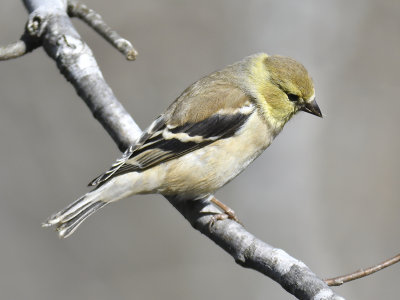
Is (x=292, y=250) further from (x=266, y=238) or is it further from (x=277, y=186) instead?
(x=277, y=186)

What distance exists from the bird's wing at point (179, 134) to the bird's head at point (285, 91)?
22 cm

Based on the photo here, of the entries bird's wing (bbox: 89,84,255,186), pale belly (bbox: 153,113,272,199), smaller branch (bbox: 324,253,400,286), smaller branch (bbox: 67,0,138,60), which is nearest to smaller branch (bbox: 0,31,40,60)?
smaller branch (bbox: 67,0,138,60)

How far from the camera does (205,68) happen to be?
830cm

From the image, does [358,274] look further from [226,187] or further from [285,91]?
[226,187]

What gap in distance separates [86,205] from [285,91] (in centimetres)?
144

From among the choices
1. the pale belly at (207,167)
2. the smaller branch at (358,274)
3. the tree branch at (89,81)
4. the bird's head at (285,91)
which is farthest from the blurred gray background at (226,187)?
the smaller branch at (358,274)

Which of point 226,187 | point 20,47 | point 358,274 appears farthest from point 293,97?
point 226,187

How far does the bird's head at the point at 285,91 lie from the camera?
12.4 feet

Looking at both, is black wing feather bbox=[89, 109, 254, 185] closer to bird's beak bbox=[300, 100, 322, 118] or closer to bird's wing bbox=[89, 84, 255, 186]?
bird's wing bbox=[89, 84, 255, 186]

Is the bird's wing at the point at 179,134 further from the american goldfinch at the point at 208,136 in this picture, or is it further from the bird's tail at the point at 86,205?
the bird's tail at the point at 86,205

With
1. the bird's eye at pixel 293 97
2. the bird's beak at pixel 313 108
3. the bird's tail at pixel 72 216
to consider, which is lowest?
the bird's beak at pixel 313 108

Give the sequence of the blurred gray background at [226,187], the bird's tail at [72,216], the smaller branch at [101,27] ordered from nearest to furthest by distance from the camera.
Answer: the bird's tail at [72,216] → the smaller branch at [101,27] → the blurred gray background at [226,187]

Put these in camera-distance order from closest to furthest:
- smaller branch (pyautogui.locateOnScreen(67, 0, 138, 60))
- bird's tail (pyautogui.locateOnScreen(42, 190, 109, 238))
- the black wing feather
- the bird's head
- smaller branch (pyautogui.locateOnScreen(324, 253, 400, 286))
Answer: smaller branch (pyautogui.locateOnScreen(324, 253, 400, 286)), bird's tail (pyautogui.locateOnScreen(42, 190, 109, 238)), smaller branch (pyautogui.locateOnScreen(67, 0, 138, 60)), the black wing feather, the bird's head

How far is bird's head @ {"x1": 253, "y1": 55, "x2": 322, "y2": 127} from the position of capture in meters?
3.79
